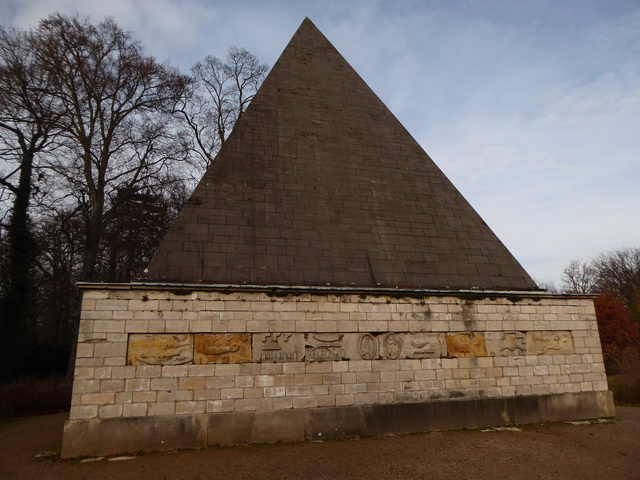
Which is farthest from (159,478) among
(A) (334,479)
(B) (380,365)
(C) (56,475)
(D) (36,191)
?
(D) (36,191)

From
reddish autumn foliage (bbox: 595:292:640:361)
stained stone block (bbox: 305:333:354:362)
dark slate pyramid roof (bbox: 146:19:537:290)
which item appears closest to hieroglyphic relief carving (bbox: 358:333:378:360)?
stained stone block (bbox: 305:333:354:362)

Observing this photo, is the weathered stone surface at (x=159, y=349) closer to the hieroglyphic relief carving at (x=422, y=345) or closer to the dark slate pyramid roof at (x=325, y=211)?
the dark slate pyramid roof at (x=325, y=211)

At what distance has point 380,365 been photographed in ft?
22.0

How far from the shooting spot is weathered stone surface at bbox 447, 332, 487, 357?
709 centimetres

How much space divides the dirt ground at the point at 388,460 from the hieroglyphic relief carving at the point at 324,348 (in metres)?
1.27

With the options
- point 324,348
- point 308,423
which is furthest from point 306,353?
point 308,423

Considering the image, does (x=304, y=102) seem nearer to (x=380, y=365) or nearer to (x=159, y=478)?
(x=380, y=365)

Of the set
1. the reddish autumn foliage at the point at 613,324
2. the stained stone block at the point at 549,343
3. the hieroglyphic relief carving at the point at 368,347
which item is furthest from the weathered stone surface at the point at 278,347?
the reddish autumn foliage at the point at 613,324

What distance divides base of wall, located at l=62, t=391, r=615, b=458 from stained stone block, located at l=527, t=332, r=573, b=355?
2.63ft

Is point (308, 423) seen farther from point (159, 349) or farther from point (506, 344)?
point (506, 344)

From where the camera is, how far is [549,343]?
7.64 meters

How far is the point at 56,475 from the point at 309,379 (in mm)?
3532

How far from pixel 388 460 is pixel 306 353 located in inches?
78.8

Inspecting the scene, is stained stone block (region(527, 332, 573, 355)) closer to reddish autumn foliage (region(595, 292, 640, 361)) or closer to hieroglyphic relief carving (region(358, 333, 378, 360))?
hieroglyphic relief carving (region(358, 333, 378, 360))
